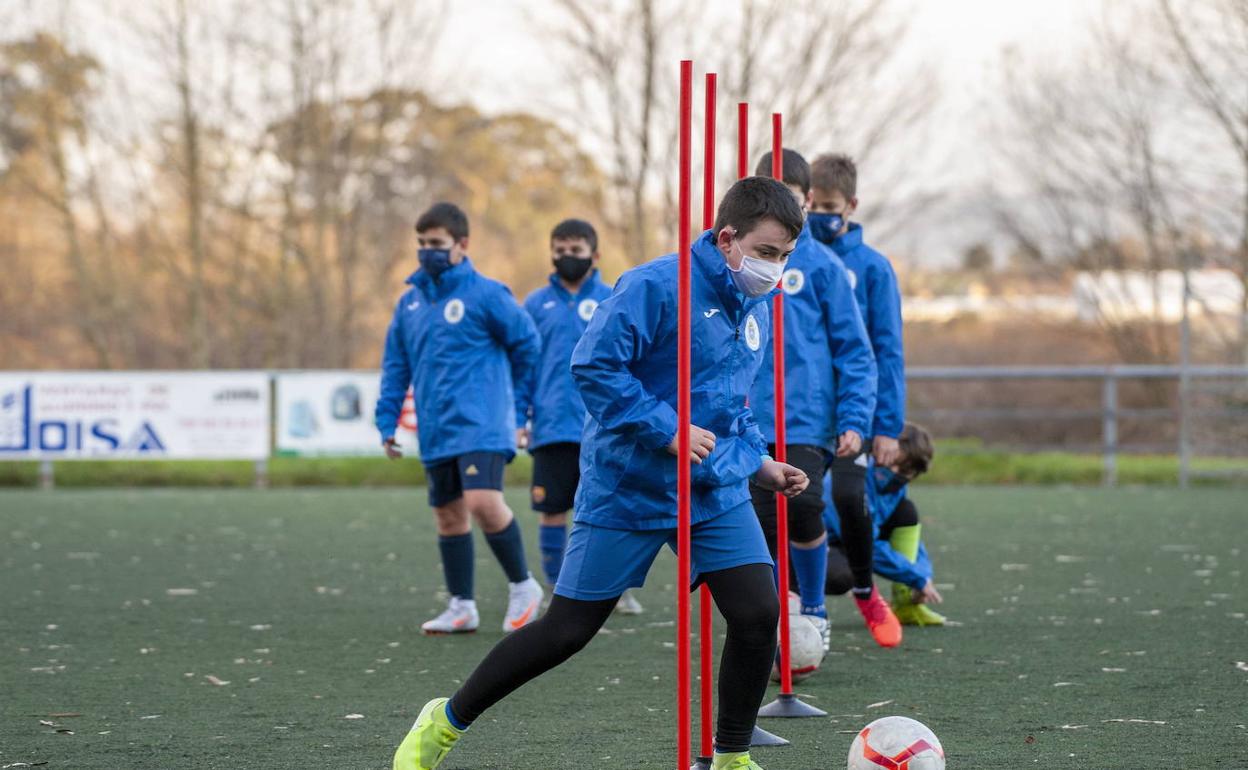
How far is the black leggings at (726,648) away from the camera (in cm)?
408

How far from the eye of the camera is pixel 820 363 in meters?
5.83

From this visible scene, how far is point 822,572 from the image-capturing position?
614 centimetres

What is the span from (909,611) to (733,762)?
3.54 meters

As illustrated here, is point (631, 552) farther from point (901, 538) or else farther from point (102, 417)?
point (102, 417)

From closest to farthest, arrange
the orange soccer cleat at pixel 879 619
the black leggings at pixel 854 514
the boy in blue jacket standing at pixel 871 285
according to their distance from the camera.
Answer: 1. the boy in blue jacket standing at pixel 871 285
2. the black leggings at pixel 854 514
3. the orange soccer cleat at pixel 879 619

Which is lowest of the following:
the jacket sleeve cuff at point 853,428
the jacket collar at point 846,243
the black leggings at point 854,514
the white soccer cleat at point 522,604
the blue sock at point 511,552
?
the white soccer cleat at point 522,604

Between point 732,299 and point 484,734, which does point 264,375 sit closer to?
point 484,734

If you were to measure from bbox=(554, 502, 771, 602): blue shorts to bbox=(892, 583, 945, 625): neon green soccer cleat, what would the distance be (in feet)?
11.6

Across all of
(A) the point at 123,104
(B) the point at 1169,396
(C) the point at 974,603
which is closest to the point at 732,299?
(C) the point at 974,603

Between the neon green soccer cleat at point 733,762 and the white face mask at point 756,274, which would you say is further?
the neon green soccer cleat at point 733,762

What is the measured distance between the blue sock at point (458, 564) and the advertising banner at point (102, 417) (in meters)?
10.4

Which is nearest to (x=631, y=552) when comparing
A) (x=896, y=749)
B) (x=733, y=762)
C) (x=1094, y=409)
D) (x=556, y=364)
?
(x=733, y=762)

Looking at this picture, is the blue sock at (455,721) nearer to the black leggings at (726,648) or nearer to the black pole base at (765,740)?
the black leggings at (726,648)

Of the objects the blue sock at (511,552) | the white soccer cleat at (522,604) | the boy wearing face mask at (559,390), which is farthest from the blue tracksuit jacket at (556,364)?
the white soccer cleat at (522,604)
